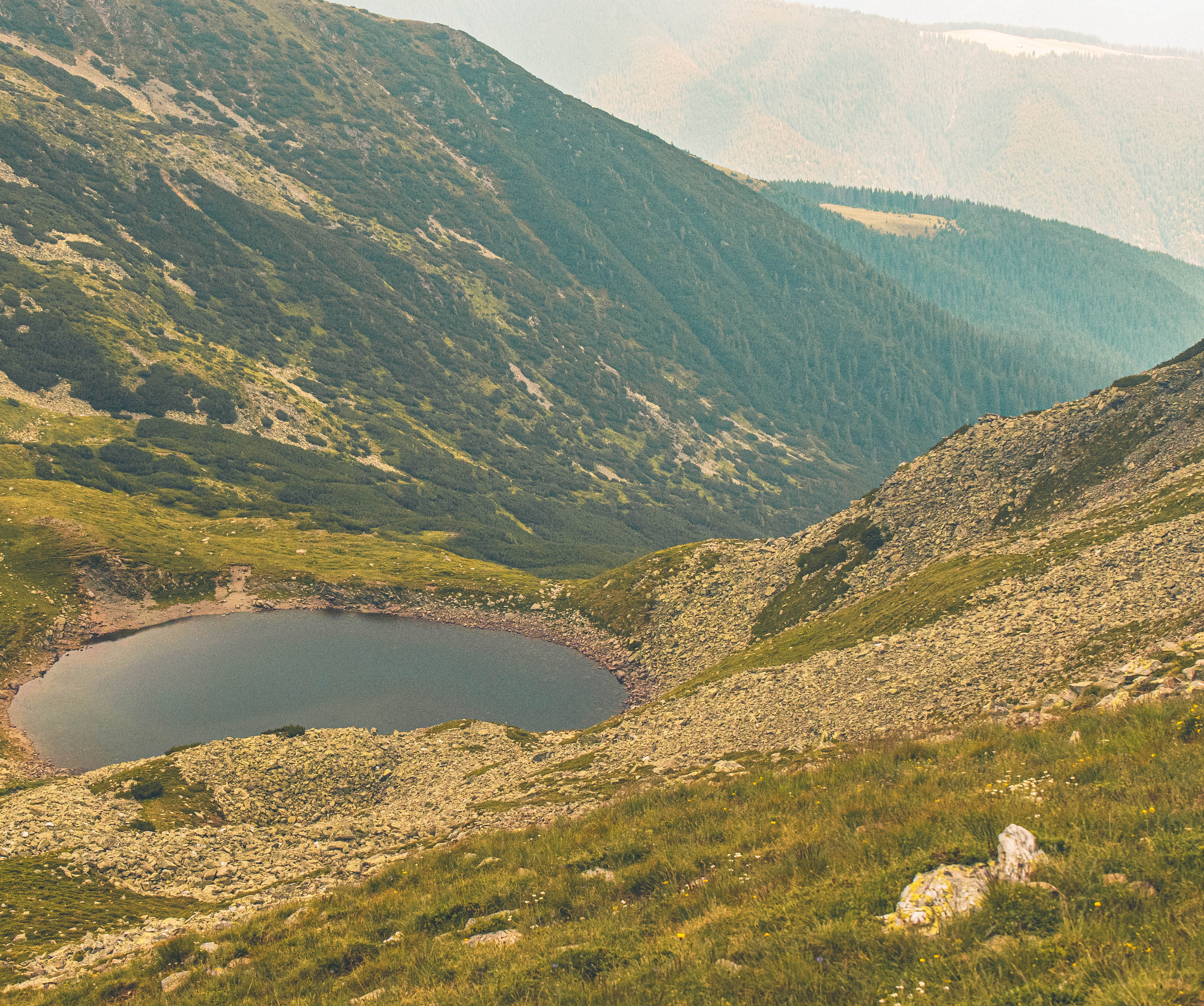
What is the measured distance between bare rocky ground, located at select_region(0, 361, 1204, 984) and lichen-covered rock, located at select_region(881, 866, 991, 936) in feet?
42.3

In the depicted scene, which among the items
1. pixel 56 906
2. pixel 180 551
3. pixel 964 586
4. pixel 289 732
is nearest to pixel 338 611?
pixel 180 551

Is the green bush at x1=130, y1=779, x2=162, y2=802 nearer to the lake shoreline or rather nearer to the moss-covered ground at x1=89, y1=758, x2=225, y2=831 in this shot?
the moss-covered ground at x1=89, y1=758, x2=225, y2=831

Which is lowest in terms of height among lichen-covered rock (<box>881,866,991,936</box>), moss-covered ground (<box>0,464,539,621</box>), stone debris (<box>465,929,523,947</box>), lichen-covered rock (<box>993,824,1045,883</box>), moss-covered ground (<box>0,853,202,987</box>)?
moss-covered ground (<box>0,853,202,987</box>)

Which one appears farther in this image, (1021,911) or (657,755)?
(657,755)

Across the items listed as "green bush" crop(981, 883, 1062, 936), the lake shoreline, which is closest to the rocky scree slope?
the lake shoreline

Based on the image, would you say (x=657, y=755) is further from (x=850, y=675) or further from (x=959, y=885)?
(x=959, y=885)

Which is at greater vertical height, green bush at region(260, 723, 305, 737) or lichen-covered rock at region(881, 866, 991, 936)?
lichen-covered rock at region(881, 866, 991, 936)

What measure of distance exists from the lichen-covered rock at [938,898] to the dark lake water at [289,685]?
68.5 m

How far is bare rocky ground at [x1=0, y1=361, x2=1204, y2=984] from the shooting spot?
38.3 m

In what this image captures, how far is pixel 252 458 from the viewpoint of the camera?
612 feet

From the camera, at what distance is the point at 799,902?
57.6ft

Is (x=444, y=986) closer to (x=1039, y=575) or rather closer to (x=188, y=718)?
(x=1039, y=575)

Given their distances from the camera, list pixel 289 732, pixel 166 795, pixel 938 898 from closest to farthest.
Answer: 1. pixel 938 898
2. pixel 166 795
3. pixel 289 732

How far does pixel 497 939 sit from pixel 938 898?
11334 mm
